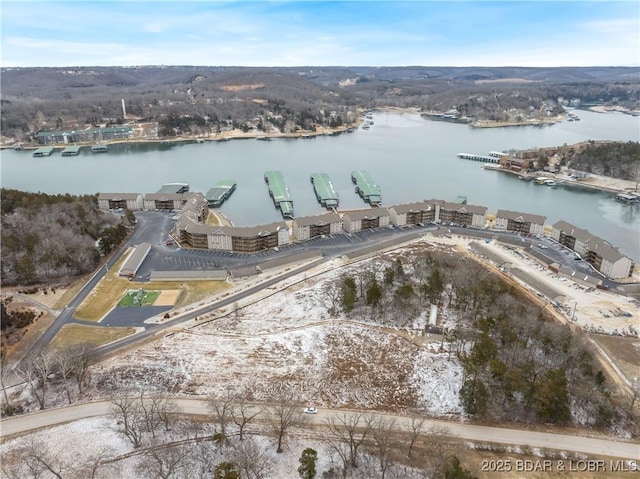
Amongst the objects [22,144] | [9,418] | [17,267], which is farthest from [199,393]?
[22,144]

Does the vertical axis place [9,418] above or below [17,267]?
below

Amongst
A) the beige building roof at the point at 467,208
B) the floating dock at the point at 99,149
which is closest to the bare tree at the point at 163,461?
the beige building roof at the point at 467,208

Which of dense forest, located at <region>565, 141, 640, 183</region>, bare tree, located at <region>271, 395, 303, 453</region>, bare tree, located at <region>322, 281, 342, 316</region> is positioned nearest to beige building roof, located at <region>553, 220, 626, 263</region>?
bare tree, located at <region>322, 281, 342, 316</region>

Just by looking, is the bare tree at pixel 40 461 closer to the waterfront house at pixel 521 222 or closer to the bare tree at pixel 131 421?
the bare tree at pixel 131 421

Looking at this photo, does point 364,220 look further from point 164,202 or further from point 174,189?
point 174,189

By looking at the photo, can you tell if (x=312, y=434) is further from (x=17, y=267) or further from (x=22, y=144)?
(x=22, y=144)

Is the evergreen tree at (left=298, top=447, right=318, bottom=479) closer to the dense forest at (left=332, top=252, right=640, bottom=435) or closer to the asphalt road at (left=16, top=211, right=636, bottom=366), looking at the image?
the dense forest at (left=332, top=252, right=640, bottom=435)
